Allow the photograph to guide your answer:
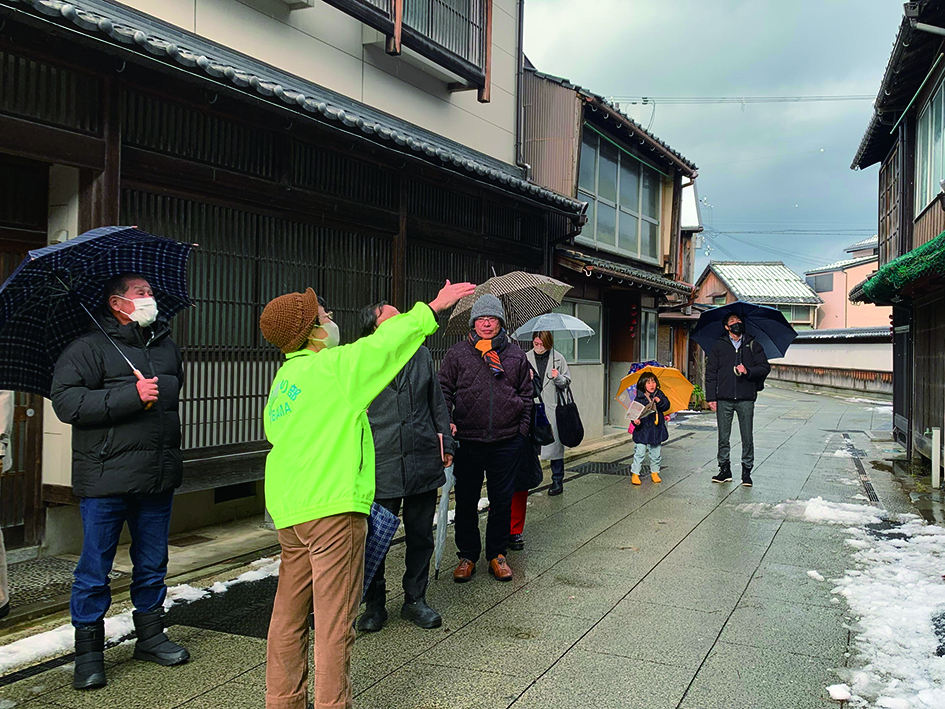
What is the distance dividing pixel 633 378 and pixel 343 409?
8.34 m

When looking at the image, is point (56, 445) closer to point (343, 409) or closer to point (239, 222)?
point (239, 222)

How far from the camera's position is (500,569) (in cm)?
612

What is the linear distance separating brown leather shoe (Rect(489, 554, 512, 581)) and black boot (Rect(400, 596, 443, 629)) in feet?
3.31

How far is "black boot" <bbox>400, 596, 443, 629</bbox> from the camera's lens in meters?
5.07

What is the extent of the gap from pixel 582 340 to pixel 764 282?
4688 centimetres

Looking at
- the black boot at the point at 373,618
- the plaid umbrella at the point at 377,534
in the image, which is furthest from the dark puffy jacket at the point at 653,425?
the plaid umbrella at the point at 377,534

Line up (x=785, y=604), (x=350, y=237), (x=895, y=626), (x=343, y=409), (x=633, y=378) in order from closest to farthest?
1. (x=343, y=409)
2. (x=895, y=626)
3. (x=785, y=604)
4. (x=350, y=237)
5. (x=633, y=378)

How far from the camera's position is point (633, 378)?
36.8ft

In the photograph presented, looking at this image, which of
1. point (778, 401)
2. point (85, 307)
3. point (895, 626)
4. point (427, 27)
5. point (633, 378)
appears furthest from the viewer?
point (778, 401)

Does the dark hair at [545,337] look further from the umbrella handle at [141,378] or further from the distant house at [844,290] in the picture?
the distant house at [844,290]

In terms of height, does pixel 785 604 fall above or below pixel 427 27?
below

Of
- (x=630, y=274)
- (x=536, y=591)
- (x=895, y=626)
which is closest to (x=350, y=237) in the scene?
(x=536, y=591)

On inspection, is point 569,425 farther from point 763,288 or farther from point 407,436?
point 763,288

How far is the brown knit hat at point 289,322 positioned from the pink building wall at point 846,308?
53366 mm
